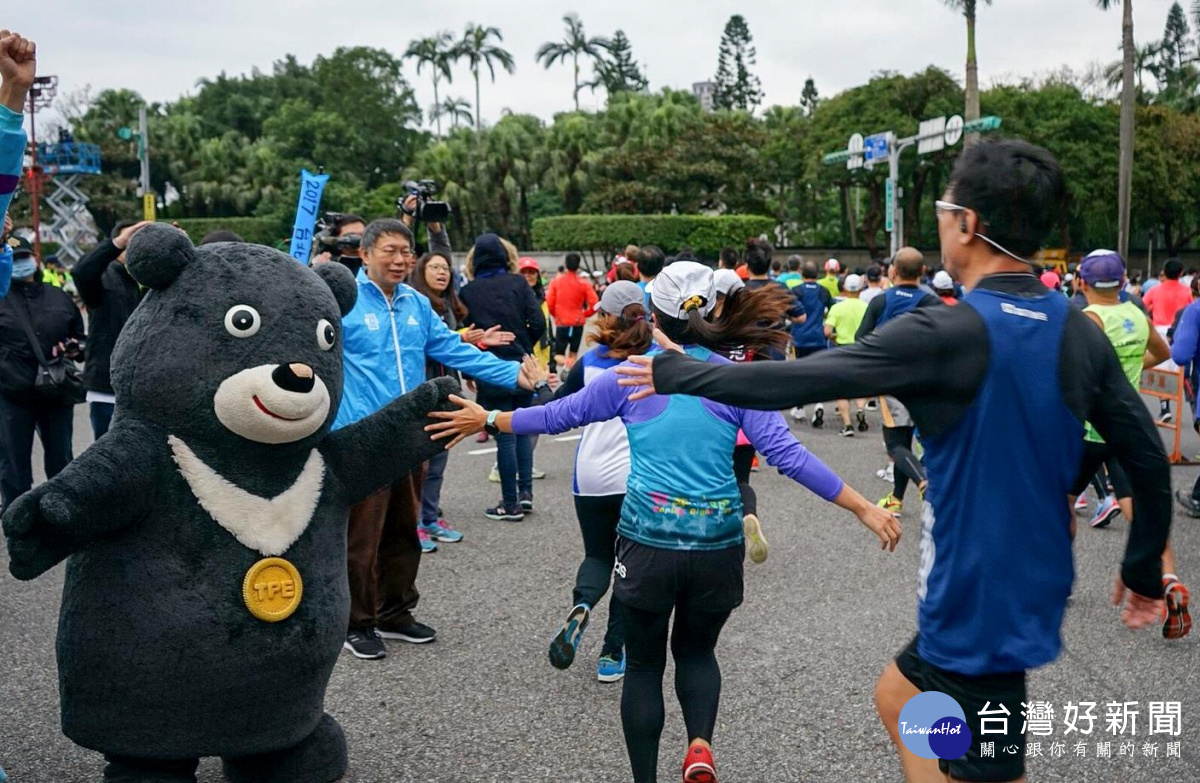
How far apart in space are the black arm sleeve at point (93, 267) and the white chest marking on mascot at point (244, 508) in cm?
321

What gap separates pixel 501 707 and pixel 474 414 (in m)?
1.44

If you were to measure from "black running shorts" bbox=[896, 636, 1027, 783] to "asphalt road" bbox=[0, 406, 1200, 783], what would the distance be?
1385mm

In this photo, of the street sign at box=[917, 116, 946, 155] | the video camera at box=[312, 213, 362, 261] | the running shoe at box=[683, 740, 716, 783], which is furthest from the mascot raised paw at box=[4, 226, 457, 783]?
the street sign at box=[917, 116, 946, 155]

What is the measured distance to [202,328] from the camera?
3.40m

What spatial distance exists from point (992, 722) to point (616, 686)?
2.46 m

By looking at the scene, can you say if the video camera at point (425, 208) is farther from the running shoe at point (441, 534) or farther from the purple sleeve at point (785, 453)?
the purple sleeve at point (785, 453)

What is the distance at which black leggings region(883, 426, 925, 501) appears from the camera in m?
7.44

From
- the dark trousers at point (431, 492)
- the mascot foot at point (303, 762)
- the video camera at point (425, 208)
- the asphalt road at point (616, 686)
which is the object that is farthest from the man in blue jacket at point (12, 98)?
the dark trousers at point (431, 492)

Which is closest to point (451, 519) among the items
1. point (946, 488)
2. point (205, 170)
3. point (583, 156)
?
point (946, 488)

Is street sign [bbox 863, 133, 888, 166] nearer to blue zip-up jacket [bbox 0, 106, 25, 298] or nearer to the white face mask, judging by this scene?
the white face mask

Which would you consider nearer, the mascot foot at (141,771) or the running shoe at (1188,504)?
the mascot foot at (141,771)

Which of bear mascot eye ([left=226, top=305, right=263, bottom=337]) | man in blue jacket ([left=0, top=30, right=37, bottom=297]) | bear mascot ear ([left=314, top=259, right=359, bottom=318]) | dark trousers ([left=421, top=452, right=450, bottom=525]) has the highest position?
man in blue jacket ([left=0, top=30, right=37, bottom=297])

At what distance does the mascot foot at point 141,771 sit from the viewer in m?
3.25

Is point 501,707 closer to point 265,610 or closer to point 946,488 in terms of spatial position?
point 265,610
